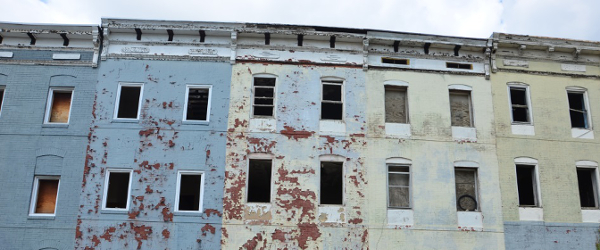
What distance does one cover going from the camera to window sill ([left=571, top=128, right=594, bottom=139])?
55.9 feet

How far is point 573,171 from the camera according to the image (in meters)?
16.6

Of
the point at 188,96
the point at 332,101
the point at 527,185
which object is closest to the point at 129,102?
the point at 188,96

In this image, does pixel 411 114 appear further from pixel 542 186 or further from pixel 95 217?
pixel 95 217

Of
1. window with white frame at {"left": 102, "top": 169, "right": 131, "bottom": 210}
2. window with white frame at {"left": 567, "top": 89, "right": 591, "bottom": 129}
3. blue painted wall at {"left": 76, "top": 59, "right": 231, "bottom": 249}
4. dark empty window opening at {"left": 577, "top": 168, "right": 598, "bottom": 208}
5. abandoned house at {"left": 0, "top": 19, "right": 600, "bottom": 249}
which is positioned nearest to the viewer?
blue painted wall at {"left": 76, "top": 59, "right": 231, "bottom": 249}

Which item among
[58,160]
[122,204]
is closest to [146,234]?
[122,204]

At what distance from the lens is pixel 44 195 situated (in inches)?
608

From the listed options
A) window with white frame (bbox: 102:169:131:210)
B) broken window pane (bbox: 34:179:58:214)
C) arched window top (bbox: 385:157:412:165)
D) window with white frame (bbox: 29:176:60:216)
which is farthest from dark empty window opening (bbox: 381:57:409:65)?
broken window pane (bbox: 34:179:58:214)

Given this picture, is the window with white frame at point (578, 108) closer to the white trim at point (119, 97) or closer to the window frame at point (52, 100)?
the white trim at point (119, 97)

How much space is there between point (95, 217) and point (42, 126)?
348 centimetres

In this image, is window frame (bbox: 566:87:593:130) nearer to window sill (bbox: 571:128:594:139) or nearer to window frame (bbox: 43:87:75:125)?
window sill (bbox: 571:128:594:139)

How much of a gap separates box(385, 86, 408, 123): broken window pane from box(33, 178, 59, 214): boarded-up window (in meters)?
10.9

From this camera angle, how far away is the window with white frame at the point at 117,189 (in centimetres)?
1531

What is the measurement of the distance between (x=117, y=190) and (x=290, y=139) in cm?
564

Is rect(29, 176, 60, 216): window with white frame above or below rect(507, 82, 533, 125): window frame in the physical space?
below
